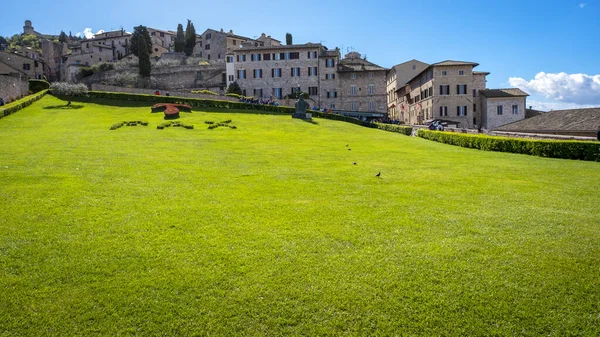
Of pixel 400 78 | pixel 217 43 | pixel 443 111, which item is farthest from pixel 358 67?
pixel 217 43

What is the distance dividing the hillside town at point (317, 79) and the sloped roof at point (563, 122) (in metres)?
9.43

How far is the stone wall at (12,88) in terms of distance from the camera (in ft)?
126

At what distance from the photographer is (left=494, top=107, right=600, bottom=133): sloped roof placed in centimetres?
3444

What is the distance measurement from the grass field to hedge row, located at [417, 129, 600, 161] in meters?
9.52

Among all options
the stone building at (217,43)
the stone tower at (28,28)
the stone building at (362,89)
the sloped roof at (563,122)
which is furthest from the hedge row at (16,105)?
the stone tower at (28,28)

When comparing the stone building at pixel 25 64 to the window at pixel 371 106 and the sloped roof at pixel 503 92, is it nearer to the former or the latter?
the window at pixel 371 106

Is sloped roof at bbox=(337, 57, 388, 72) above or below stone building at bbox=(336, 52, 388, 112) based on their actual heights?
above

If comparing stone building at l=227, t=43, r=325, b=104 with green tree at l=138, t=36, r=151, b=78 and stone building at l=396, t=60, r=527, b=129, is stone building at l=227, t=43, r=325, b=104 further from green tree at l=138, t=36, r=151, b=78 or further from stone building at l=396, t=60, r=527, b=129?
stone building at l=396, t=60, r=527, b=129

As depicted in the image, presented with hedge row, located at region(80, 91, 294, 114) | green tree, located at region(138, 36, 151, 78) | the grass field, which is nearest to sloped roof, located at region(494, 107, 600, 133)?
hedge row, located at region(80, 91, 294, 114)

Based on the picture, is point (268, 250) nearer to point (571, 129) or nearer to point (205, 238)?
point (205, 238)

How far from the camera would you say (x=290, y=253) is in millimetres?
6707

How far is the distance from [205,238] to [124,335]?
2.65 m

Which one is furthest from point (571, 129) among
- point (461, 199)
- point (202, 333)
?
point (202, 333)

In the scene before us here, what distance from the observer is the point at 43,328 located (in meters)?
4.76
